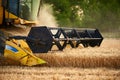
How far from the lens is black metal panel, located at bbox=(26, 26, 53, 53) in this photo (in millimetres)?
13289

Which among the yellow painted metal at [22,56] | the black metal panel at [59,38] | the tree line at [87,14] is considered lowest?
the tree line at [87,14]

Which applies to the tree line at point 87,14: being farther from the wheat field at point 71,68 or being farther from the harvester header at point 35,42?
the wheat field at point 71,68

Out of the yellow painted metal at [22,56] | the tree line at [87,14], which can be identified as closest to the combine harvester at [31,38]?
the yellow painted metal at [22,56]

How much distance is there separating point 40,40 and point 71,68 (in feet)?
6.57

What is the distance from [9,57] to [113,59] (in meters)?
2.46

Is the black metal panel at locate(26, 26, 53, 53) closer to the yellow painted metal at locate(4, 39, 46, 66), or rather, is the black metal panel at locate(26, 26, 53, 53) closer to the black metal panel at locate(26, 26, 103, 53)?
the black metal panel at locate(26, 26, 103, 53)

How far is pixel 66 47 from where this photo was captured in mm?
14938

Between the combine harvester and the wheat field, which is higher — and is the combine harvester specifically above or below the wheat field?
below

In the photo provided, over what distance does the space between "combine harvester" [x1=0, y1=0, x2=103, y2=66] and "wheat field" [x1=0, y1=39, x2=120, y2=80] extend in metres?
0.28

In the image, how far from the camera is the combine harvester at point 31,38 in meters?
12.5

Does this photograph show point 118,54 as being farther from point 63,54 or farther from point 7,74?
point 7,74

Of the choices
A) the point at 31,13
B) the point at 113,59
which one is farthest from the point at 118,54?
the point at 31,13

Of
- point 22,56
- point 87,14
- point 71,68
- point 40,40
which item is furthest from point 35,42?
point 87,14

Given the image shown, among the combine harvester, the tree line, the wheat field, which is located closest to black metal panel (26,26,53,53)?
the combine harvester
